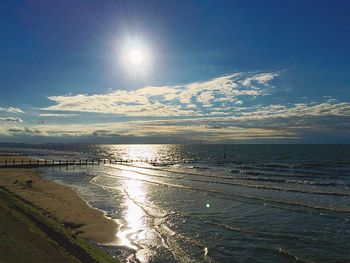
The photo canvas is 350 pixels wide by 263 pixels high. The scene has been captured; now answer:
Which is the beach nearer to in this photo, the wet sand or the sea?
the wet sand

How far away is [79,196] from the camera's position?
107ft

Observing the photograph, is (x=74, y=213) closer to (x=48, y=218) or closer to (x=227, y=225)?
(x=48, y=218)

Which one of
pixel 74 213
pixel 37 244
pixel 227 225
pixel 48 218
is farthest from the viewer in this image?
pixel 74 213

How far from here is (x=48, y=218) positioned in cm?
2070

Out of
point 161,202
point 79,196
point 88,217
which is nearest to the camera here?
point 88,217

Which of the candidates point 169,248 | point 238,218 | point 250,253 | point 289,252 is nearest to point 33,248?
point 169,248

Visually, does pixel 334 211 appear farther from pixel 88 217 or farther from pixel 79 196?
pixel 79 196

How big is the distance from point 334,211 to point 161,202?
1347 centimetres

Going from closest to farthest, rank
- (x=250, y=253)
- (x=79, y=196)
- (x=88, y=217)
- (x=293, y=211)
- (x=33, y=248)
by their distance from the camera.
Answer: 1. (x=33, y=248)
2. (x=250, y=253)
3. (x=88, y=217)
4. (x=293, y=211)
5. (x=79, y=196)

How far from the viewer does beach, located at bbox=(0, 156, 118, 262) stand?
11586 millimetres

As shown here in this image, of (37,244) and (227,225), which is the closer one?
(37,244)

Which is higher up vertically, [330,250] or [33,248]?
[33,248]

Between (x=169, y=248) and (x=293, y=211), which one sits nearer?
(x=169, y=248)

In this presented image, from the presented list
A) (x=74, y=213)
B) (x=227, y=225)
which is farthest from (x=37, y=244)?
(x=227, y=225)
